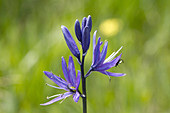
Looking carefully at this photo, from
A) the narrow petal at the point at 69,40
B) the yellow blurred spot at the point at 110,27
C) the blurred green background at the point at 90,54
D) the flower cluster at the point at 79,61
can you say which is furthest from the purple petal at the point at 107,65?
the yellow blurred spot at the point at 110,27

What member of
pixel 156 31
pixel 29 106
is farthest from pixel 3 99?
pixel 156 31

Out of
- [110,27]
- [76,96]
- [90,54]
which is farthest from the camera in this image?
[110,27]

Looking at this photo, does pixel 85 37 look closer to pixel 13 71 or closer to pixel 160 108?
pixel 13 71

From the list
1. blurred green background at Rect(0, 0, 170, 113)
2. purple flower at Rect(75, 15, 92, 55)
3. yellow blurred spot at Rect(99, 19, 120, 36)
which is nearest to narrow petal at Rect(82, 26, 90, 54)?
purple flower at Rect(75, 15, 92, 55)

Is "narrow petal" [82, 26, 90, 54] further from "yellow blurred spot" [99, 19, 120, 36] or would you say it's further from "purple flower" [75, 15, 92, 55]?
"yellow blurred spot" [99, 19, 120, 36]

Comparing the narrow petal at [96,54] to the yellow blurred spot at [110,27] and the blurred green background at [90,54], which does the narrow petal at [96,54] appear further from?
the yellow blurred spot at [110,27]

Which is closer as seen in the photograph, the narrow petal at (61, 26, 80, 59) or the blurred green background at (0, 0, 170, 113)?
the narrow petal at (61, 26, 80, 59)

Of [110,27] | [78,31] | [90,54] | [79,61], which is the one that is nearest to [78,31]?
[78,31]

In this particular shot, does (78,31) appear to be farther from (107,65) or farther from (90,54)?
(90,54)
